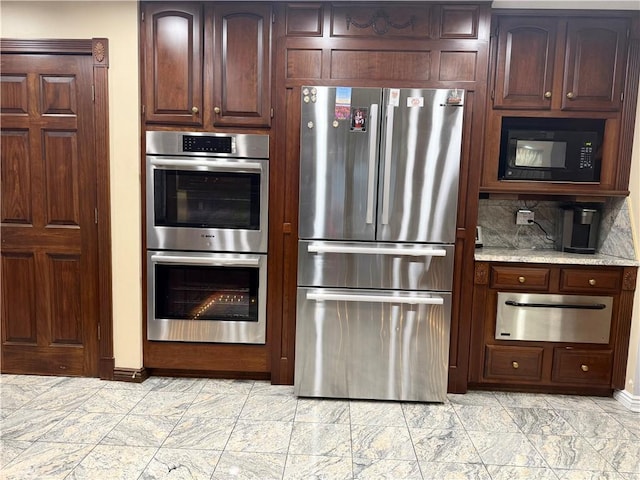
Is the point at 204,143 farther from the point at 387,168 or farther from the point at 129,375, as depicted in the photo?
the point at 129,375

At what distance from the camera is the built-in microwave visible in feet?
8.86

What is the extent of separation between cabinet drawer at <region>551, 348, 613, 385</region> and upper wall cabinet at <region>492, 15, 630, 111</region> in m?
1.54

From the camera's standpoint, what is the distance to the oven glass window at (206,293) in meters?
2.73

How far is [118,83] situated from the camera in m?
2.61

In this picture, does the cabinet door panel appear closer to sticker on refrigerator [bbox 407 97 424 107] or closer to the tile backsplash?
sticker on refrigerator [bbox 407 97 424 107]

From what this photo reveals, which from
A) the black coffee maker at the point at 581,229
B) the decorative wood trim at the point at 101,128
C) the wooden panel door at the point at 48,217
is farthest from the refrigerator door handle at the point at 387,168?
the wooden panel door at the point at 48,217

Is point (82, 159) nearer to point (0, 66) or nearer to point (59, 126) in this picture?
point (59, 126)

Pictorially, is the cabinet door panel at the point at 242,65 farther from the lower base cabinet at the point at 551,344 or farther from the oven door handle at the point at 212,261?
the lower base cabinet at the point at 551,344

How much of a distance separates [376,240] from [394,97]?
0.84 m

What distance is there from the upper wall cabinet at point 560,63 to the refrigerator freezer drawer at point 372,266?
1.09 meters

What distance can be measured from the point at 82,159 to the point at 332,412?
2213mm

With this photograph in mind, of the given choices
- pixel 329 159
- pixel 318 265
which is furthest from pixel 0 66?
pixel 318 265

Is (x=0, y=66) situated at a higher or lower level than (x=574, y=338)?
higher

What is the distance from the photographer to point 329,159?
251 cm
